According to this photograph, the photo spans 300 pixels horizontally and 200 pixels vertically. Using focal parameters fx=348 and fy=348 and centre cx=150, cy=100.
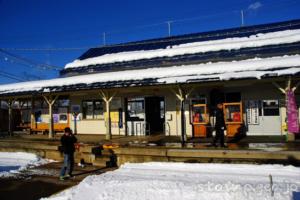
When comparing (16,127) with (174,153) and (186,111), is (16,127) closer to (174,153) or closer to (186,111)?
(186,111)

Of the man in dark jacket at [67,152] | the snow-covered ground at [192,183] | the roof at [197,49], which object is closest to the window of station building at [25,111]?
the roof at [197,49]

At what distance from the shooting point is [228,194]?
26.1 feet

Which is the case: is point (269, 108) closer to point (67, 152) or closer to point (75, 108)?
point (67, 152)

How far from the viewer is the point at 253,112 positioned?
16.7 metres

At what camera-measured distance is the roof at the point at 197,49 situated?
1839 centimetres

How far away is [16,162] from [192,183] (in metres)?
9.28

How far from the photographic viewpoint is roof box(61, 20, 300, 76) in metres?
18.4

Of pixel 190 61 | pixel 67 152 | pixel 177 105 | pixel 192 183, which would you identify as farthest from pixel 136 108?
pixel 192 183

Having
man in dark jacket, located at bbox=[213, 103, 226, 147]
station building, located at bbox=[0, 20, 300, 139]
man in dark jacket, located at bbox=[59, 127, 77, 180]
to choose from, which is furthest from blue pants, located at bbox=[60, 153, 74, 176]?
man in dark jacket, located at bbox=[213, 103, 226, 147]

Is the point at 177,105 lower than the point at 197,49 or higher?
lower

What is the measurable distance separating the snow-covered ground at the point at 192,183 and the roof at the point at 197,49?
877cm

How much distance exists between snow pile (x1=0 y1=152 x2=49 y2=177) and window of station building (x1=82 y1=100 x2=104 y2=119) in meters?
5.36

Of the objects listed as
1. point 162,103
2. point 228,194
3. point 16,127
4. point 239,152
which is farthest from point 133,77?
point 16,127

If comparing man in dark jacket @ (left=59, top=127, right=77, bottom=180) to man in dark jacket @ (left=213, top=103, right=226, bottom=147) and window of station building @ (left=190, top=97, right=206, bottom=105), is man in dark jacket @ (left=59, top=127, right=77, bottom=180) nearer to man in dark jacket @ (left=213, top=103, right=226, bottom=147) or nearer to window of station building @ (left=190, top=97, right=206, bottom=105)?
man in dark jacket @ (left=213, top=103, right=226, bottom=147)
